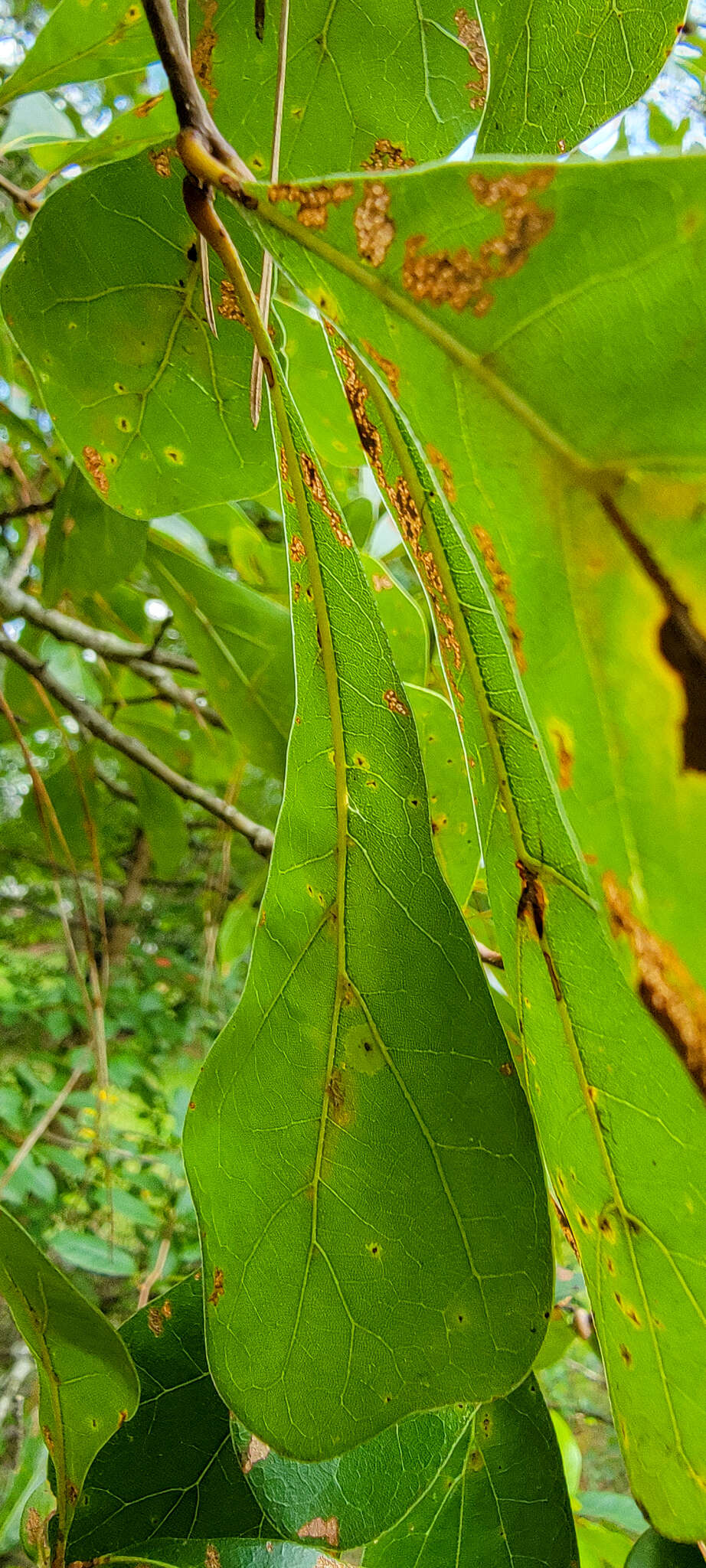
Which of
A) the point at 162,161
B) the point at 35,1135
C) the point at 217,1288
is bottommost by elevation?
the point at 35,1135

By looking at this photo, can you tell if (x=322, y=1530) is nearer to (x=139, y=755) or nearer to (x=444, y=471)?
(x=444, y=471)

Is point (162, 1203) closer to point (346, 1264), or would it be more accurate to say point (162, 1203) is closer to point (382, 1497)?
point (382, 1497)

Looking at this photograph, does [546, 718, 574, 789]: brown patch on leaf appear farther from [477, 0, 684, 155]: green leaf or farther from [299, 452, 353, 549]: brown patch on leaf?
[477, 0, 684, 155]: green leaf

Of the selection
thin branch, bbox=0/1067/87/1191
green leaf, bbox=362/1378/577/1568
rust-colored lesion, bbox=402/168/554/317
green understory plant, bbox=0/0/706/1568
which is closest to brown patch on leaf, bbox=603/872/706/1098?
green understory plant, bbox=0/0/706/1568

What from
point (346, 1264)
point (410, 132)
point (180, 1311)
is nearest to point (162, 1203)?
point (180, 1311)

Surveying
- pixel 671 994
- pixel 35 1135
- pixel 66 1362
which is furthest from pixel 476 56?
pixel 35 1135

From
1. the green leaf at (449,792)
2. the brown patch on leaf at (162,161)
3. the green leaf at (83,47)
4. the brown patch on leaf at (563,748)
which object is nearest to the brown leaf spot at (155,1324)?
the green leaf at (449,792)

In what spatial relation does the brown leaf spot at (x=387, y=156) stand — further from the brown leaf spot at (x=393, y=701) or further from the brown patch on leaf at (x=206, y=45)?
the brown leaf spot at (x=393, y=701)
